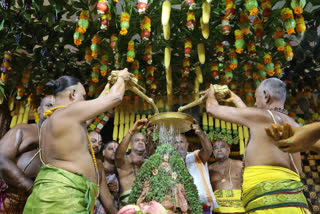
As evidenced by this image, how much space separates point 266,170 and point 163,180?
775 mm

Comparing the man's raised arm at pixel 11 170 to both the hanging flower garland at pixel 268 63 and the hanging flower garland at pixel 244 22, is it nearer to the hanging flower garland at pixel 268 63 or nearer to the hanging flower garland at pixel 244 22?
the hanging flower garland at pixel 244 22

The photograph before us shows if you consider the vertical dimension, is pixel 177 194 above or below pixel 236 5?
below

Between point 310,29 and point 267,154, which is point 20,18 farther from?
point 310,29

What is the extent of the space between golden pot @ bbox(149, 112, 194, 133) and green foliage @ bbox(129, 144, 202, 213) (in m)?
0.26

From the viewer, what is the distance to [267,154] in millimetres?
2322

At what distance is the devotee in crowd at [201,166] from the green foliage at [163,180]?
0.78 m

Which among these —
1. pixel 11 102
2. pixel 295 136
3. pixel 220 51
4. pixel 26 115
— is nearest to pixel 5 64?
pixel 11 102

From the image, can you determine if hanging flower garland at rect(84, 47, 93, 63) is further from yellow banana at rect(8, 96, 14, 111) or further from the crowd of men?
yellow banana at rect(8, 96, 14, 111)

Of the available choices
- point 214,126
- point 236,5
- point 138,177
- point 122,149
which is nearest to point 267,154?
point 138,177

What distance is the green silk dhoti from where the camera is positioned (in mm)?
2002

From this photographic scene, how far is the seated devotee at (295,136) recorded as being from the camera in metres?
1.28

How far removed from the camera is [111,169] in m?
3.97

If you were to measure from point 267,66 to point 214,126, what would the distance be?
1682 millimetres

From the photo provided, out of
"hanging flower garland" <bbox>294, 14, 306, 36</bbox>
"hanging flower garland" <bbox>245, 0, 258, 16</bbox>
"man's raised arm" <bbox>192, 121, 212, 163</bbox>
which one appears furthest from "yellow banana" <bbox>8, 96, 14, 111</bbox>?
"hanging flower garland" <bbox>294, 14, 306, 36</bbox>
